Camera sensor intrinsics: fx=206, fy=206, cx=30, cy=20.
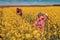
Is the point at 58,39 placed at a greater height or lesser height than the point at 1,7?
lesser

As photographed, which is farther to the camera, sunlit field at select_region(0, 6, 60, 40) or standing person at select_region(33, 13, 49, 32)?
standing person at select_region(33, 13, 49, 32)

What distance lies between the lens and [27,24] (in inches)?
76.5

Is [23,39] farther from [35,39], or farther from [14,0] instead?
[14,0]

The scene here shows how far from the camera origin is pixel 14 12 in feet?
6.40

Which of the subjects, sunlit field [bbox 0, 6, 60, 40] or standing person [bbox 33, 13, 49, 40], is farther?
standing person [bbox 33, 13, 49, 40]

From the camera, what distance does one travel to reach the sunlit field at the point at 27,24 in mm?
1844

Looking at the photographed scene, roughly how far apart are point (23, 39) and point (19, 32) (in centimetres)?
8

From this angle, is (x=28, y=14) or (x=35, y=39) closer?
(x=35, y=39)

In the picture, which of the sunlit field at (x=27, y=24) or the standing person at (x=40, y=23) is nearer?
the sunlit field at (x=27, y=24)

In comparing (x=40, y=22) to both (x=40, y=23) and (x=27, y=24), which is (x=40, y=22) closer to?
(x=40, y=23)

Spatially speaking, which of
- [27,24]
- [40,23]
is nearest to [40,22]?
[40,23]

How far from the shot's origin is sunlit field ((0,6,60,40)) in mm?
1844

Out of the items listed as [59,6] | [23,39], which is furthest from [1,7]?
[59,6]

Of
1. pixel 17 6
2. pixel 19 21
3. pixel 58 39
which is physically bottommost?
pixel 58 39
